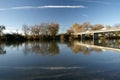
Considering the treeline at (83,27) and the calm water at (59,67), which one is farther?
the treeline at (83,27)

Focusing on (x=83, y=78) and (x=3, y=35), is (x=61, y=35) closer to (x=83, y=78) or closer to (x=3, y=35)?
(x=3, y=35)

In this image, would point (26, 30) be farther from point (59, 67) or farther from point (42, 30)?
point (59, 67)

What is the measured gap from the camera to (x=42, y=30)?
8856 centimetres

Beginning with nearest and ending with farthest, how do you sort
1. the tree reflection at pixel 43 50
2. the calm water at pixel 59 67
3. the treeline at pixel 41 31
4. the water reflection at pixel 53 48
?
1. the calm water at pixel 59 67
2. the tree reflection at pixel 43 50
3. the water reflection at pixel 53 48
4. the treeline at pixel 41 31

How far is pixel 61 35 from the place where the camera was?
303ft

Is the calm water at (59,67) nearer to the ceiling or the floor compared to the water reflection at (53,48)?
nearer to the ceiling

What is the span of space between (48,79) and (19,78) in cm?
156

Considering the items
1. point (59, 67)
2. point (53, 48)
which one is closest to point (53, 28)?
point (53, 48)

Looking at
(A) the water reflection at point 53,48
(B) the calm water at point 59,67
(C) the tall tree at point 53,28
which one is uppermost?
(C) the tall tree at point 53,28

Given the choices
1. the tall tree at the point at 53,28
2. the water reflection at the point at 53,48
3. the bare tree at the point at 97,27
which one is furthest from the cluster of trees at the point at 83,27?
the water reflection at the point at 53,48

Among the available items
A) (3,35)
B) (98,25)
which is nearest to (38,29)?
(3,35)

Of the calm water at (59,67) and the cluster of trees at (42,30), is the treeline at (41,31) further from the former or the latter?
the calm water at (59,67)

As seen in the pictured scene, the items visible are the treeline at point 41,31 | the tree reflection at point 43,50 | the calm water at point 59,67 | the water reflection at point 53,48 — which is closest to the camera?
the calm water at point 59,67

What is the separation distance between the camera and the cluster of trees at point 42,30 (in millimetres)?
87250
